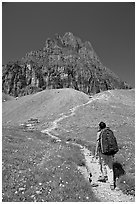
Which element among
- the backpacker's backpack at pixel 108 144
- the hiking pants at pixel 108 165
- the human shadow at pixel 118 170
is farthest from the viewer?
the human shadow at pixel 118 170

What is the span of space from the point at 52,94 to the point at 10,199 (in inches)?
4474

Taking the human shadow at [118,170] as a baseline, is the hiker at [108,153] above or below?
above

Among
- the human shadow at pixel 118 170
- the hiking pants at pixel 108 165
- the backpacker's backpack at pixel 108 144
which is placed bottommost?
the human shadow at pixel 118 170

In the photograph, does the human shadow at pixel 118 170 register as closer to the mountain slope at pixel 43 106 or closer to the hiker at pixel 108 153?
the hiker at pixel 108 153

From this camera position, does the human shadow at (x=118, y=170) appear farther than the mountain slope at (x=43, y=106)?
No

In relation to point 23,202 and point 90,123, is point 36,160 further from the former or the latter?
point 90,123

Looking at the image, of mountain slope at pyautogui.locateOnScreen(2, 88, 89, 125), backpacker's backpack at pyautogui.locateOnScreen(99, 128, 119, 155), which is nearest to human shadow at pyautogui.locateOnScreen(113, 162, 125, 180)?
backpacker's backpack at pyautogui.locateOnScreen(99, 128, 119, 155)

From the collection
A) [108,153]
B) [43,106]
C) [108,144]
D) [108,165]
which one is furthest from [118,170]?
[43,106]

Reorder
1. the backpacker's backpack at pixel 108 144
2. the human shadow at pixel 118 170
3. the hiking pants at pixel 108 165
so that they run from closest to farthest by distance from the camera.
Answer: the backpacker's backpack at pixel 108 144 < the hiking pants at pixel 108 165 < the human shadow at pixel 118 170

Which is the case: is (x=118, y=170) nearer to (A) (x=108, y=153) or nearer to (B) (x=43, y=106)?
(A) (x=108, y=153)

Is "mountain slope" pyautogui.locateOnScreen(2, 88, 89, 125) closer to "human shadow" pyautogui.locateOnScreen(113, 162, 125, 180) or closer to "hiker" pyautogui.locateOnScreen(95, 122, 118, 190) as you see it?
"human shadow" pyautogui.locateOnScreen(113, 162, 125, 180)

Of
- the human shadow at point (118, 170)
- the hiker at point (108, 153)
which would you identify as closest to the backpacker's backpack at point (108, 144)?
the hiker at point (108, 153)

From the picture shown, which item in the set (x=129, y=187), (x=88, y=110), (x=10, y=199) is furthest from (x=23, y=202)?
(x=88, y=110)

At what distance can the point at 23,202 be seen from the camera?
10484 mm
